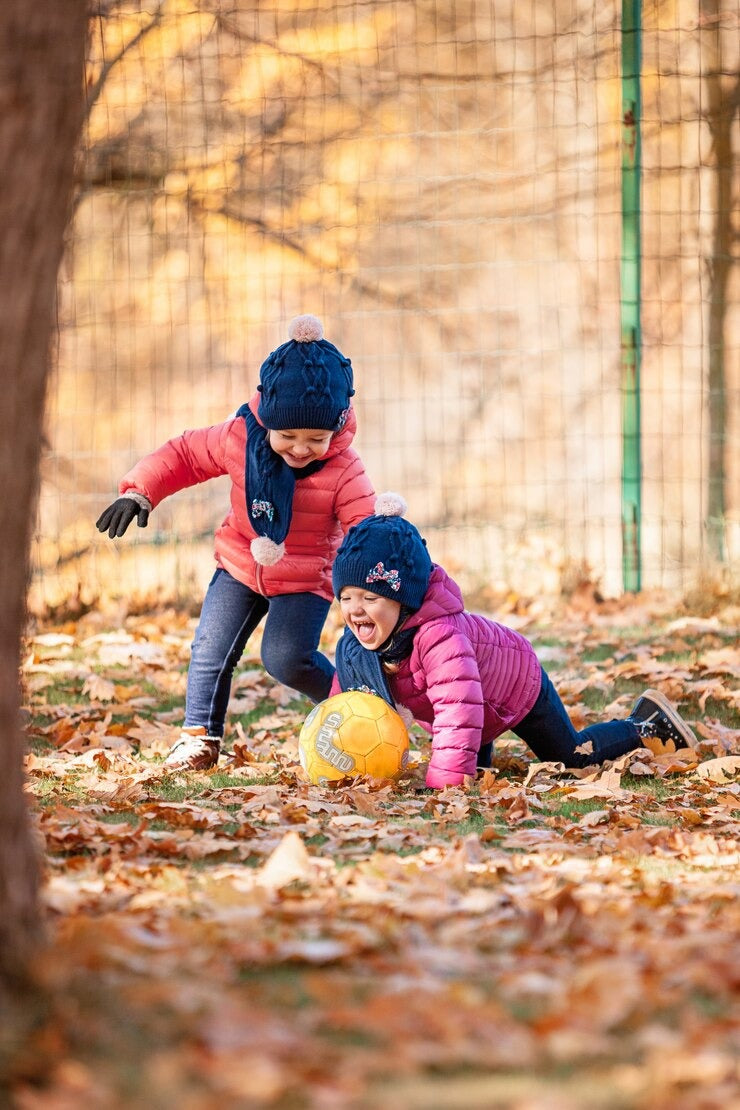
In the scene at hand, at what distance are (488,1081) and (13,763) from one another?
3.57 feet

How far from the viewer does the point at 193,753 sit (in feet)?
17.4

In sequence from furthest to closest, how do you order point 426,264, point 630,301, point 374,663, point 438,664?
1. point 426,264
2. point 630,301
3. point 374,663
4. point 438,664

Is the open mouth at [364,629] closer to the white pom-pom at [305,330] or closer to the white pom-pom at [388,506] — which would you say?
the white pom-pom at [388,506]

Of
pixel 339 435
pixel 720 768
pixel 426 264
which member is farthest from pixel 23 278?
pixel 426 264

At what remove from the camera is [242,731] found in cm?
612

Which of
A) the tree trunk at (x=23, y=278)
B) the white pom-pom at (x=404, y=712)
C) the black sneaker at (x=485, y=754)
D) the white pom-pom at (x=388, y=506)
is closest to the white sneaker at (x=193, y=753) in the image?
the white pom-pom at (x=404, y=712)

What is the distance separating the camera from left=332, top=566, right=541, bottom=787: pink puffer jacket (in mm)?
4844

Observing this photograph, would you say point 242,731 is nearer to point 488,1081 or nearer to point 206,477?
point 206,477

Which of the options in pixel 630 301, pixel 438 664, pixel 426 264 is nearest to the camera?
pixel 438 664

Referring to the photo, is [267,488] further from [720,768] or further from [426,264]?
[426,264]

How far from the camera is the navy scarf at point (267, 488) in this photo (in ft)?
17.5

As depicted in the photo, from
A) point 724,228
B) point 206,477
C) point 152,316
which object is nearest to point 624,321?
point 724,228

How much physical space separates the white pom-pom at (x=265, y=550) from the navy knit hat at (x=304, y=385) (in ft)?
1.45

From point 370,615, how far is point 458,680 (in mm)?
391
